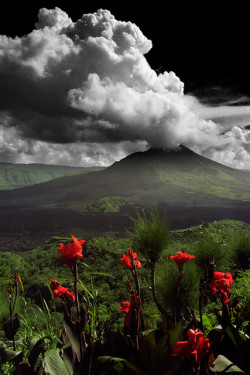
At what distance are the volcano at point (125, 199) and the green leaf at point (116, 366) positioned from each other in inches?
2341

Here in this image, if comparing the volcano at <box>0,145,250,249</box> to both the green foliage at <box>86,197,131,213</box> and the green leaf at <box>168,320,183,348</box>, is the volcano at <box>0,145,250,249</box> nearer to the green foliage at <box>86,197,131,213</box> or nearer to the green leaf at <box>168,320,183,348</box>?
the green foliage at <box>86,197,131,213</box>

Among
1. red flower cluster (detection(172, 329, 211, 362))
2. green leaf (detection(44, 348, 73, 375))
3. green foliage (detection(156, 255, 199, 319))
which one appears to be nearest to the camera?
red flower cluster (detection(172, 329, 211, 362))

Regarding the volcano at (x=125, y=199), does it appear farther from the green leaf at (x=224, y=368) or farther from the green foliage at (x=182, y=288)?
the green leaf at (x=224, y=368)

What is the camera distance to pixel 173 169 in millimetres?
189375

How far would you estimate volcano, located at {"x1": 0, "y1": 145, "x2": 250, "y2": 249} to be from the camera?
7550cm

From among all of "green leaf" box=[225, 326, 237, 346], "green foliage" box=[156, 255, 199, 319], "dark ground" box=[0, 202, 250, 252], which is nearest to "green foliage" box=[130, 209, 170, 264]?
"green foliage" box=[156, 255, 199, 319]

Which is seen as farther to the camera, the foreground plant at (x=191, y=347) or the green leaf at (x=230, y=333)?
the green leaf at (x=230, y=333)

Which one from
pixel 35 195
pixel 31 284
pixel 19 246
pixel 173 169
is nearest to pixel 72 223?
pixel 19 246

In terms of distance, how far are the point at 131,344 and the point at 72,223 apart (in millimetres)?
77385

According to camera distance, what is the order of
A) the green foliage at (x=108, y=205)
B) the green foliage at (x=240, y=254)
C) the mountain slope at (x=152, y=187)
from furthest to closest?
the mountain slope at (x=152, y=187) < the green foliage at (x=108, y=205) < the green foliage at (x=240, y=254)

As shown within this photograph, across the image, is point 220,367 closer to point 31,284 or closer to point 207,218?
point 31,284

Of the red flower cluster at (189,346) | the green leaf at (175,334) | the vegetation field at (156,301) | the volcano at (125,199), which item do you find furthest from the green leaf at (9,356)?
the volcano at (125,199)

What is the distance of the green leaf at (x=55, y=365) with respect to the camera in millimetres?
1354

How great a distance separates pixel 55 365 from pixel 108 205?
103128 millimetres
